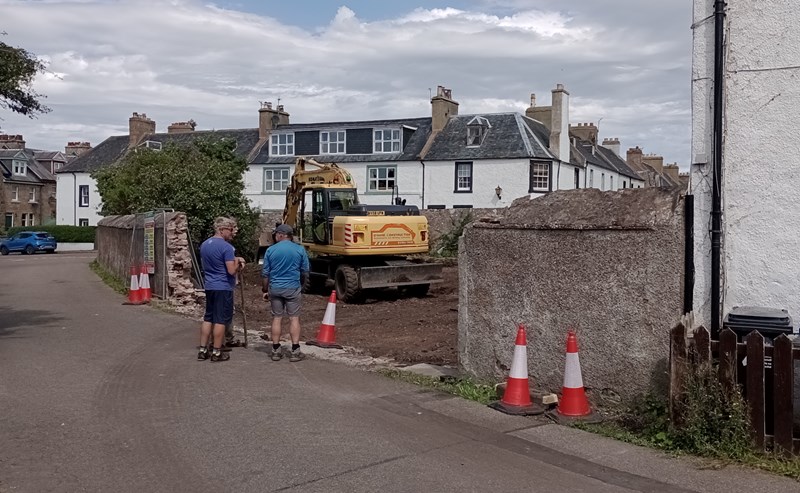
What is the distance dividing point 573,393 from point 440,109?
39.6 meters

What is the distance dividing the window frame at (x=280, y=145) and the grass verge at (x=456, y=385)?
134 feet

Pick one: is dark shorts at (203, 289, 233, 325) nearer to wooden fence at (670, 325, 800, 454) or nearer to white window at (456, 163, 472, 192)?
wooden fence at (670, 325, 800, 454)

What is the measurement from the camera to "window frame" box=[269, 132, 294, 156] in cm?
4881

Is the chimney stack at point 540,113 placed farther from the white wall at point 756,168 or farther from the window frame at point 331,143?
the white wall at point 756,168

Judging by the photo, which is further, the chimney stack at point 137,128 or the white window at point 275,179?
the chimney stack at point 137,128

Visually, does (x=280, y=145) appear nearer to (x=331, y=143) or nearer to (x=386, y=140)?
(x=331, y=143)

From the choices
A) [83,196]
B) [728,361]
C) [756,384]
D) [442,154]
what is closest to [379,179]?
[442,154]

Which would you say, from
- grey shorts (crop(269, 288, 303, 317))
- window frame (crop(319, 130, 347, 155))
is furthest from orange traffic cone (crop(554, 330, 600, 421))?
window frame (crop(319, 130, 347, 155))

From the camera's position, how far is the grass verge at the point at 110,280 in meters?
20.0

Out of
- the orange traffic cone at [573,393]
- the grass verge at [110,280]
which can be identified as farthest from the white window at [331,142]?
the orange traffic cone at [573,393]

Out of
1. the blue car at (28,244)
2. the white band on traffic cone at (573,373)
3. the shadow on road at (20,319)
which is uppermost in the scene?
the blue car at (28,244)

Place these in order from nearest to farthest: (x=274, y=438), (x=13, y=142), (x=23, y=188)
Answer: (x=274, y=438)
(x=23, y=188)
(x=13, y=142)

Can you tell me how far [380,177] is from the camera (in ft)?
150

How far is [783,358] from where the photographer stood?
19.3ft
